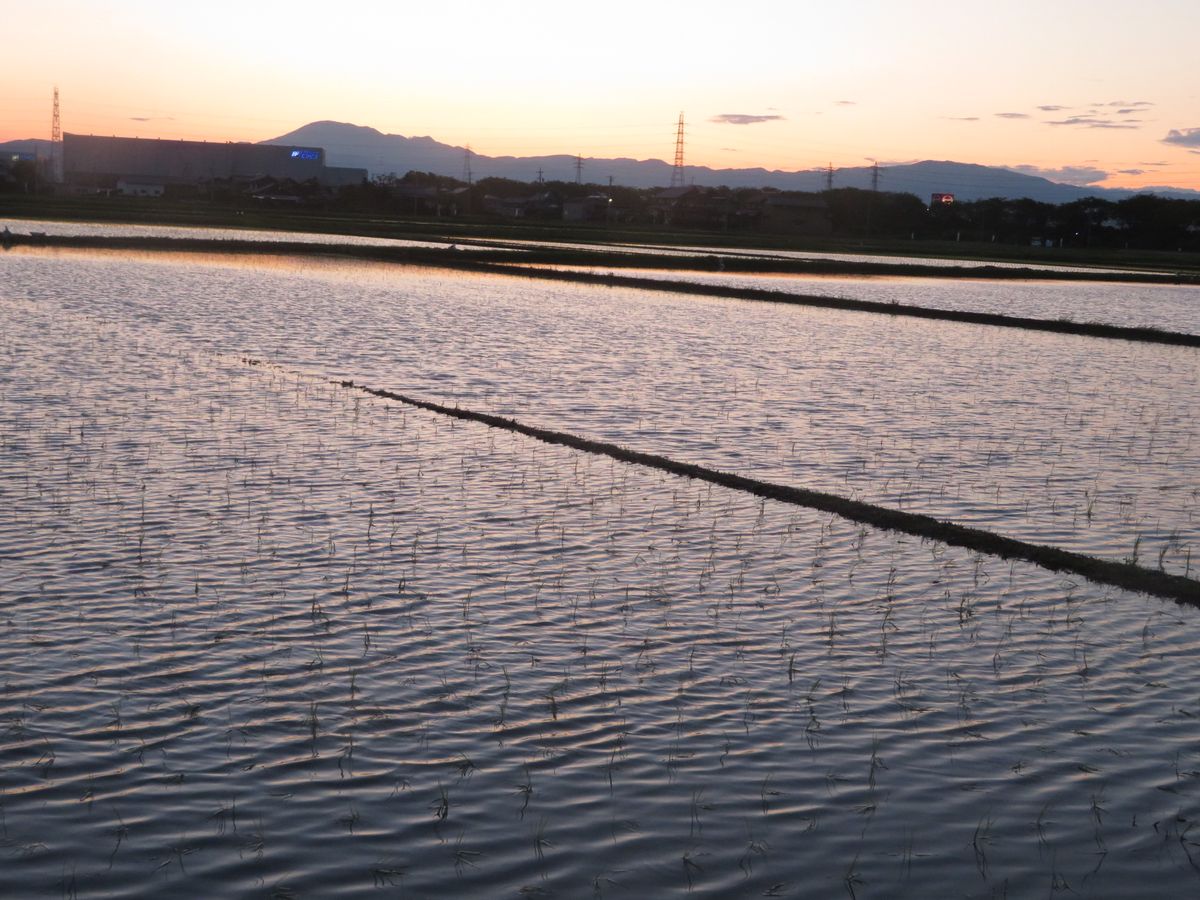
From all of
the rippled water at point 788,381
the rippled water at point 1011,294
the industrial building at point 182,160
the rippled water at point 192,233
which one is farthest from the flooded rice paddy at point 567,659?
the industrial building at point 182,160

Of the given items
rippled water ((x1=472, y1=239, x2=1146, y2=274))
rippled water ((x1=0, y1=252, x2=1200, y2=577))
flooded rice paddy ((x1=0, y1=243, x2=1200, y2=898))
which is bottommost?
flooded rice paddy ((x1=0, y1=243, x2=1200, y2=898))

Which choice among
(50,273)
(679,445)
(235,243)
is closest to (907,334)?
(679,445)

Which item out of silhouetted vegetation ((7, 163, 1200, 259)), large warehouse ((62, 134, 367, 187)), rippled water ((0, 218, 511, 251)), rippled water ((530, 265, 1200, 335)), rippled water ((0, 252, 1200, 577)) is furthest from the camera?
large warehouse ((62, 134, 367, 187))

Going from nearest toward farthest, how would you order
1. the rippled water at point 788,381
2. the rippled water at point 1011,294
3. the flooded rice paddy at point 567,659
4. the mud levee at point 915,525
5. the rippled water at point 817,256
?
the flooded rice paddy at point 567,659
the mud levee at point 915,525
the rippled water at point 788,381
the rippled water at point 1011,294
the rippled water at point 817,256

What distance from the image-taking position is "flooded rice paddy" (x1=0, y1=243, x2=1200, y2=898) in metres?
4.11

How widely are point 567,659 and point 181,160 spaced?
122469mm

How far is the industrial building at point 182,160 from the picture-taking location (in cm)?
11638

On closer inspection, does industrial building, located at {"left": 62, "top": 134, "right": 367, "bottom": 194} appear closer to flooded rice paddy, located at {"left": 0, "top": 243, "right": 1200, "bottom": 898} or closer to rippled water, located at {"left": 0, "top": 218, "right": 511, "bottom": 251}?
rippled water, located at {"left": 0, "top": 218, "right": 511, "bottom": 251}

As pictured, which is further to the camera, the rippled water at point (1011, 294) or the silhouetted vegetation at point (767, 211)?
the silhouetted vegetation at point (767, 211)

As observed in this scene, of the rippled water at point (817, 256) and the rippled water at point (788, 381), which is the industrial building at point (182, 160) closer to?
the rippled water at point (817, 256)

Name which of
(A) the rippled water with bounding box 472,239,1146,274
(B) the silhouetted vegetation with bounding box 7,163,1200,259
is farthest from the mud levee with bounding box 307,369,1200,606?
(B) the silhouetted vegetation with bounding box 7,163,1200,259

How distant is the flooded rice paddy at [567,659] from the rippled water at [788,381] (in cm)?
11

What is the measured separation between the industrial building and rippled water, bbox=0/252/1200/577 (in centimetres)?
9387

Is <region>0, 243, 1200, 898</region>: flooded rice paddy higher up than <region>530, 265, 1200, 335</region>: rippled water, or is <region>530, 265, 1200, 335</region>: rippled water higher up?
<region>530, 265, 1200, 335</region>: rippled water
